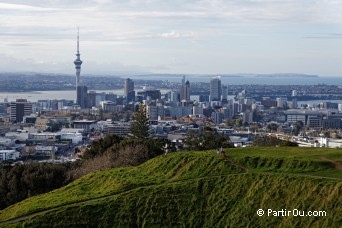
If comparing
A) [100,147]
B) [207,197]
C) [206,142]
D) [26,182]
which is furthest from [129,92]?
[207,197]

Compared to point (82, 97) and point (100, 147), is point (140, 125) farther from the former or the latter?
point (82, 97)

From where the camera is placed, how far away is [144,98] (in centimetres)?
11062

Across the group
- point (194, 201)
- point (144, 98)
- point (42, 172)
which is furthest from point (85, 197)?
point (144, 98)

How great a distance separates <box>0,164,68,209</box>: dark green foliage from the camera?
60.4 feet

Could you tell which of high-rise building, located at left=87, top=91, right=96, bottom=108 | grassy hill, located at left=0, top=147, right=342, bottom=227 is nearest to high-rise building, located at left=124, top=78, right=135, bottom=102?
high-rise building, located at left=87, top=91, right=96, bottom=108

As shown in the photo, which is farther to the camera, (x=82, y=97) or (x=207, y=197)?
(x=82, y=97)

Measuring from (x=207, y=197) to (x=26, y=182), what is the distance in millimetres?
7195

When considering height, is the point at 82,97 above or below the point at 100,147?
below

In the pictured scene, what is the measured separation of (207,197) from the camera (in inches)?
526

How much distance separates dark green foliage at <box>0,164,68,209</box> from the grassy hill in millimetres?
3424

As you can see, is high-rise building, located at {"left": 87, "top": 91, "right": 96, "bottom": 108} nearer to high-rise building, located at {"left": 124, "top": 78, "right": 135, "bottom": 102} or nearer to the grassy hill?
high-rise building, located at {"left": 124, "top": 78, "right": 135, "bottom": 102}

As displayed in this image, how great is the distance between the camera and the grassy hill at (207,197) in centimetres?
1256

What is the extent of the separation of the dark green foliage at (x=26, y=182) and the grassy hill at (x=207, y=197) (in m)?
3.42

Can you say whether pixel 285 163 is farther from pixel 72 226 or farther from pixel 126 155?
pixel 126 155
